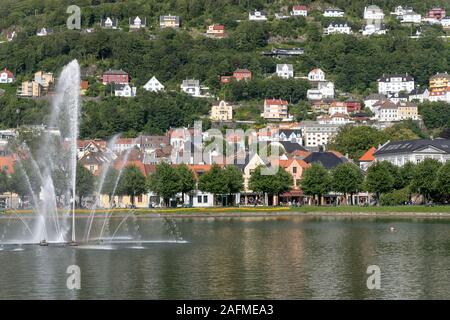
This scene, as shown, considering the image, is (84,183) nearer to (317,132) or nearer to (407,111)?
(317,132)

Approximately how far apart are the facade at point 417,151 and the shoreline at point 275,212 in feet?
102

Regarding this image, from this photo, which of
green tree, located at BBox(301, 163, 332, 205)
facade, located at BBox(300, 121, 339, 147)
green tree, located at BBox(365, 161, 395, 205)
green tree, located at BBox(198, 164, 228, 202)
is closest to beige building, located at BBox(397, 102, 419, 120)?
facade, located at BBox(300, 121, 339, 147)

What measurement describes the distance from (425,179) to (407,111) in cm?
10197

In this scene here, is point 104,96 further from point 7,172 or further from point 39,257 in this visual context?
point 39,257

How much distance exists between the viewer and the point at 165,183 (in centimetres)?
10344

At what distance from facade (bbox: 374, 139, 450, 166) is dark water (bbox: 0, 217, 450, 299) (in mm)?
59860

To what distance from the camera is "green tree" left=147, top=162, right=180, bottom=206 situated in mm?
103375

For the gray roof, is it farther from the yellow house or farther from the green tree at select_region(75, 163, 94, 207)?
the green tree at select_region(75, 163, 94, 207)

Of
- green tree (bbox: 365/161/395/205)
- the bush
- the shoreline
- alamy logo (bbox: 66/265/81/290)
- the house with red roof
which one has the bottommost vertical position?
alamy logo (bbox: 66/265/81/290)

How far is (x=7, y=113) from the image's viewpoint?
18512 centimetres

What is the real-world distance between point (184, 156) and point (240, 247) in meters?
83.5

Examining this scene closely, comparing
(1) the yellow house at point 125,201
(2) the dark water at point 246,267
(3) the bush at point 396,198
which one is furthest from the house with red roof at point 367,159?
(2) the dark water at point 246,267

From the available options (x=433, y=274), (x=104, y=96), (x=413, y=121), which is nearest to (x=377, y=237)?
(x=433, y=274)

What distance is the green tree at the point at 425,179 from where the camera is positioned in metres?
97.4
